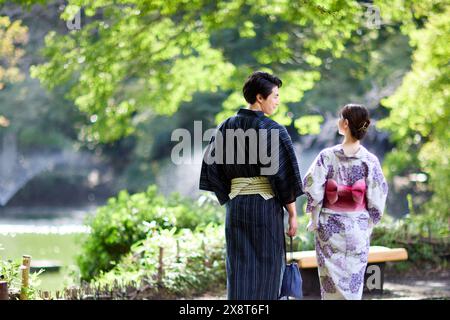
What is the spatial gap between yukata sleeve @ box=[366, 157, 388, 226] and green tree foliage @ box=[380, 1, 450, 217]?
3710mm

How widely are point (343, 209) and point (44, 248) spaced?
12.1 m

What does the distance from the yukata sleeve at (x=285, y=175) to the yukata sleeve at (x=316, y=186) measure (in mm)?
410

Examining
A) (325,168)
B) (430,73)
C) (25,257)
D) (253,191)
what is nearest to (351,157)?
(325,168)

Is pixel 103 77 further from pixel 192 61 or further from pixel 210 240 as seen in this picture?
pixel 210 240

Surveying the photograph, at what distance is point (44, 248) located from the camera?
16.5m

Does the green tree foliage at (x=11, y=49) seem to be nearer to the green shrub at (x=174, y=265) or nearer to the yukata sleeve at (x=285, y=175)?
the green shrub at (x=174, y=265)

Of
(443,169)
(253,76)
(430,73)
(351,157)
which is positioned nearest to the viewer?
(253,76)

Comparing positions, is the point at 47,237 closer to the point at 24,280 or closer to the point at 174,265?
the point at 174,265

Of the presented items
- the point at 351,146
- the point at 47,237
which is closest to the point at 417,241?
the point at 351,146

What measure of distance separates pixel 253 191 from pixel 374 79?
53.2 ft

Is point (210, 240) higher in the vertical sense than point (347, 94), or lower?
lower

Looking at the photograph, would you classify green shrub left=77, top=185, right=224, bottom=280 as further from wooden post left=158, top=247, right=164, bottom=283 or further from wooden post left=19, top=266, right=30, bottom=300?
wooden post left=19, top=266, right=30, bottom=300

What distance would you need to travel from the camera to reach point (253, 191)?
4.89 m

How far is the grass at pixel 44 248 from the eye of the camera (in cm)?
1305
